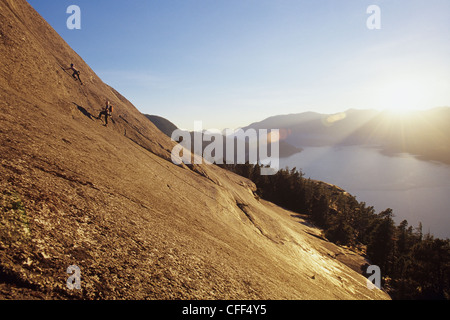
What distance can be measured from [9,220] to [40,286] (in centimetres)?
182

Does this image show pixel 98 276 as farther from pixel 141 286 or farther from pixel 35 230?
pixel 35 230

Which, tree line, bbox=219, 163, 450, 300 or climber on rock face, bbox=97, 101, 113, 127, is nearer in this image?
climber on rock face, bbox=97, 101, 113, 127

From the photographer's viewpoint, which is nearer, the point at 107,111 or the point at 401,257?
the point at 107,111

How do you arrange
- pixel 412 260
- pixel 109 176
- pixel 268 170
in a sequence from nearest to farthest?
pixel 109 176 → pixel 412 260 → pixel 268 170

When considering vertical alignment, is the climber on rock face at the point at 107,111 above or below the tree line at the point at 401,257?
above

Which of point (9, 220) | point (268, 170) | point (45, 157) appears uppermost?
point (45, 157)

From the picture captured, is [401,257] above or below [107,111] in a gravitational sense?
below

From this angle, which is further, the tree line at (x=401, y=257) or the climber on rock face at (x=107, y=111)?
the tree line at (x=401, y=257)

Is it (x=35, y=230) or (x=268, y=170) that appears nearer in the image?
(x=35, y=230)

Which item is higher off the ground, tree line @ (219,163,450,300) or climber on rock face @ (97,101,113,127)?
climber on rock face @ (97,101,113,127)

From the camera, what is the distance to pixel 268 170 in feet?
278
